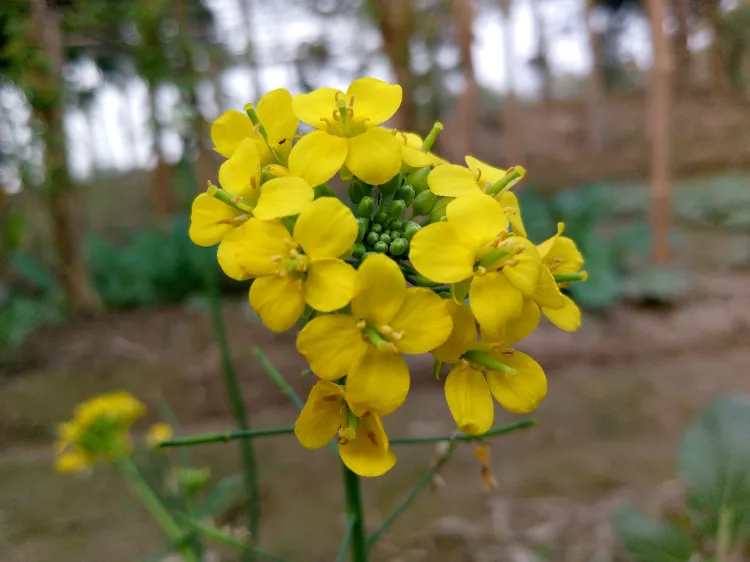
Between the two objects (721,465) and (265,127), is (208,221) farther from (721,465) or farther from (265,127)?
(721,465)

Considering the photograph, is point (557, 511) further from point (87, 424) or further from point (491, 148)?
point (491, 148)

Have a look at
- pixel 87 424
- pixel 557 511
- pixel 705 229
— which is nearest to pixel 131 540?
pixel 87 424

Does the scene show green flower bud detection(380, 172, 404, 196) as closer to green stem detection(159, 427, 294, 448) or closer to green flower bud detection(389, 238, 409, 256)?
green flower bud detection(389, 238, 409, 256)

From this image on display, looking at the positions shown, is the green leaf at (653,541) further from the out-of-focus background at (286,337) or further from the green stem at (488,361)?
the green stem at (488,361)

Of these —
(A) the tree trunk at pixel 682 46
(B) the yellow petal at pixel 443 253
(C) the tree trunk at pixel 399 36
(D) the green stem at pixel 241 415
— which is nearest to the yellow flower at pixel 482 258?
(B) the yellow petal at pixel 443 253

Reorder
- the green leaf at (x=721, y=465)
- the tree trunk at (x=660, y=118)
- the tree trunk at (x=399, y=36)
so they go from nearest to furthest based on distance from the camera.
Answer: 1. the green leaf at (x=721, y=465)
2. the tree trunk at (x=399, y=36)
3. the tree trunk at (x=660, y=118)
